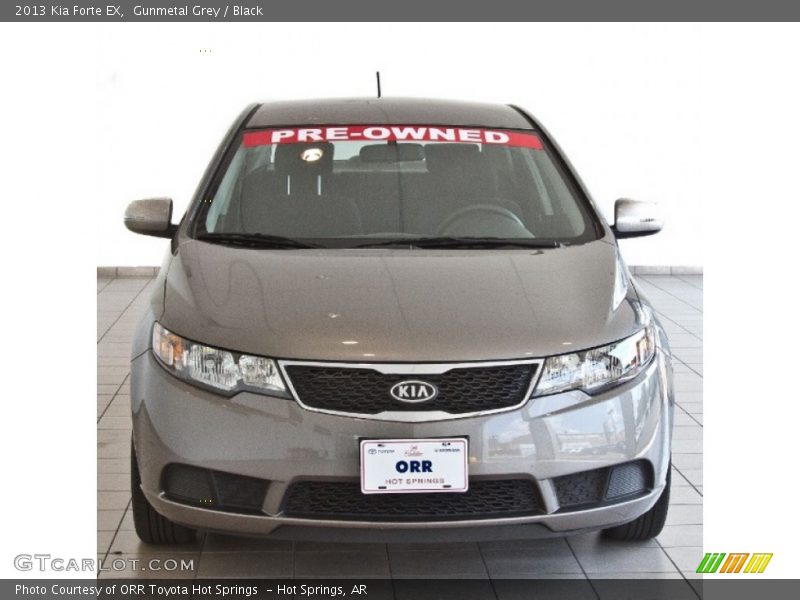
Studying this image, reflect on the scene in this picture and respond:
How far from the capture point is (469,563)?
11.4ft

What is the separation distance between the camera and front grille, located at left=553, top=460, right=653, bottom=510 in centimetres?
307

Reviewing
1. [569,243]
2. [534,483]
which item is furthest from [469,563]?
[569,243]

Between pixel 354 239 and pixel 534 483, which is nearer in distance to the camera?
pixel 534 483

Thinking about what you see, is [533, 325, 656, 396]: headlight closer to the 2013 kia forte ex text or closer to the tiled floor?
the 2013 kia forte ex text

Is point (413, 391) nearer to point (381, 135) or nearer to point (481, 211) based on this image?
point (481, 211)

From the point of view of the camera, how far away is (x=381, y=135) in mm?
4133

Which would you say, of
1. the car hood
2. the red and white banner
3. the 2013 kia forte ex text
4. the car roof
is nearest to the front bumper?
the 2013 kia forte ex text

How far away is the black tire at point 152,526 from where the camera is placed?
3.41 metres

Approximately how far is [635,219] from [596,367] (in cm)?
107

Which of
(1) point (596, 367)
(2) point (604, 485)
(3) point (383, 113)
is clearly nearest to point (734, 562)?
(2) point (604, 485)

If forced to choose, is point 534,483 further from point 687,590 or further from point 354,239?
point 354,239

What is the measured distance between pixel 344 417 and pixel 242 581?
686 millimetres

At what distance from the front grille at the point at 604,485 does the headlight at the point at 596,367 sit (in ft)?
0.71

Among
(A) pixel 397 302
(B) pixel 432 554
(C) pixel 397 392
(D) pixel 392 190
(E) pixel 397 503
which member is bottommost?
(B) pixel 432 554
